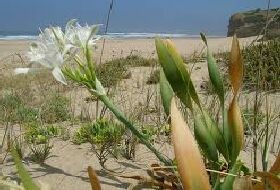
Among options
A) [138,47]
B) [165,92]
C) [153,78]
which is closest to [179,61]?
[165,92]

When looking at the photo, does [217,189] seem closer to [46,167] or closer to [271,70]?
[46,167]

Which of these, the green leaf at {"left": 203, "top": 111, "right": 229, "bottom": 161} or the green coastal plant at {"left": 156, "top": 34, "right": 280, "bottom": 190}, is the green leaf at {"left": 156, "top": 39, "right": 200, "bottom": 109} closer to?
the green coastal plant at {"left": 156, "top": 34, "right": 280, "bottom": 190}

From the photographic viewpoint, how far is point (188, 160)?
100cm

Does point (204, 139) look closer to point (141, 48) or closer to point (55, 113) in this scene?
point (55, 113)

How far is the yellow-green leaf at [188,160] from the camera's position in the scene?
100 cm

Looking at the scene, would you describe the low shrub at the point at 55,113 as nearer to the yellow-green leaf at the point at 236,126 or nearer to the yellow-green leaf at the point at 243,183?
the yellow-green leaf at the point at 236,126

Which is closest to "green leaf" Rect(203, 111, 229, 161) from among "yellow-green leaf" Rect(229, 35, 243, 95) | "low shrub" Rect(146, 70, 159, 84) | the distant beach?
"yellow-green leaf" Rect(229, 35, 243, 95)

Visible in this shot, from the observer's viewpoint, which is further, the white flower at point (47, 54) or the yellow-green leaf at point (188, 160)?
the white flower at point (47, 54)

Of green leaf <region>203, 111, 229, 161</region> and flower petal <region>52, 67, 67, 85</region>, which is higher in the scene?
flower petal <region>52, 67, 67, 85</region>

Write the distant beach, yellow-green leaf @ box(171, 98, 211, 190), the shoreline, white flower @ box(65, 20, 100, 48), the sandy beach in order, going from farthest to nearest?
1. the sandy beach
2. the distant beach
3. the shoreline
4. white flower @ box(65, 20, 100, 48)
5. yellow-green leaf @ box(171, 98, 211, 190)

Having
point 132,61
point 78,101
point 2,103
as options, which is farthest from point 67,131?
point 132,61

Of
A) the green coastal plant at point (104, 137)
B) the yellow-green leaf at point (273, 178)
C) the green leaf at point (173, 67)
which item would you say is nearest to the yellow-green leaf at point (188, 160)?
the yellow-green leaf at point (273, 178)

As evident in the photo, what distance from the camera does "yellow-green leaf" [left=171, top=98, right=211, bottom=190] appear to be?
39.4 inches

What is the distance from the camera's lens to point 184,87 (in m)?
1.45
